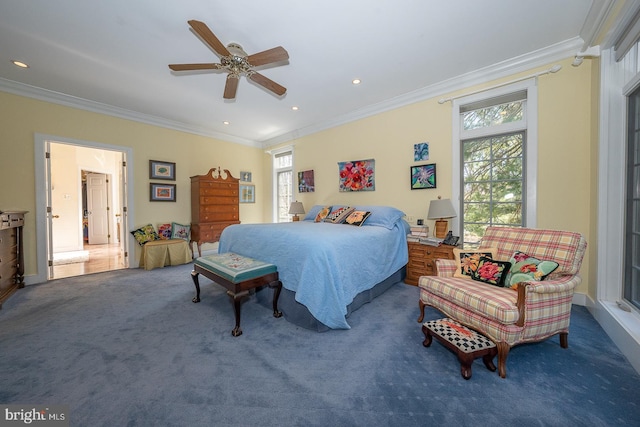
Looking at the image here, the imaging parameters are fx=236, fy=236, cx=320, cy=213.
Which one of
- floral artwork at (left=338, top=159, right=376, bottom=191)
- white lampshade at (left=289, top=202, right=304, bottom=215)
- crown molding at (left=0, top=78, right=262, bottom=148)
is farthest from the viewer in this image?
white lampshade at (left=289, top=202, right=304, bottom=215)

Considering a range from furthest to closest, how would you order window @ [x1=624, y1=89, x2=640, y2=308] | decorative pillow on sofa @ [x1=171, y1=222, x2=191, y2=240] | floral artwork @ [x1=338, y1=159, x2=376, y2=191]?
decorative pillow on sofa @ [x1=171, y1=222, x2=191, y2=240]
floral artwork @ [x1=338, y1=159, x2=376, y2=191]
window @ [x1=624, y1=89, x2=640, y2=308]

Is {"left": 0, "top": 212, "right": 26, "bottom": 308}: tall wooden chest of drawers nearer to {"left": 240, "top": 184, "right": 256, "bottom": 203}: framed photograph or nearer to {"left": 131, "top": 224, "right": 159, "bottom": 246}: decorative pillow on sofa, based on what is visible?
{"left": 131, "top": 224, "right": 159, "bottom": 246}: decorative pillow on sofa

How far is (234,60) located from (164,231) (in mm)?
3831

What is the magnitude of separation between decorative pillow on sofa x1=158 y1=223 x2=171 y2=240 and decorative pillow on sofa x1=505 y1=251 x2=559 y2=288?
Answer: 5.45 m

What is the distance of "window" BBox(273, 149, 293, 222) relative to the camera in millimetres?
5965

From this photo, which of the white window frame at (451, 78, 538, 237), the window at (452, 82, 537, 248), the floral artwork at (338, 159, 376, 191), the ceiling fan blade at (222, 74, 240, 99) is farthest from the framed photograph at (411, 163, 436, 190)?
the ceiling fan blade at (222, 74, 240, 99)

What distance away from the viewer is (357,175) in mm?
4406

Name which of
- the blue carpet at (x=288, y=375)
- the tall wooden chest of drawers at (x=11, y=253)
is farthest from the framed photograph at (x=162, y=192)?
the blue carpet at (x=288, y=375)

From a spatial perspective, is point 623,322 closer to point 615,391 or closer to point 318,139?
point 615,391

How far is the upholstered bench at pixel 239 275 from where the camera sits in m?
A: 2.14

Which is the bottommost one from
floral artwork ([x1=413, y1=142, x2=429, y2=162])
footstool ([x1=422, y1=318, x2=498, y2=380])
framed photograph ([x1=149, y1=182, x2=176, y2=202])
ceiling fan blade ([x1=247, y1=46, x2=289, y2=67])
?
footstool ([x1=422, y1=318, x2=498, y2=380])

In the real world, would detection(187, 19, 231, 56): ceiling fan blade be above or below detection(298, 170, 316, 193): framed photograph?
above

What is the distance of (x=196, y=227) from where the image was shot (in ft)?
16.2

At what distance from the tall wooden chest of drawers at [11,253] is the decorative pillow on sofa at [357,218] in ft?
13.9
